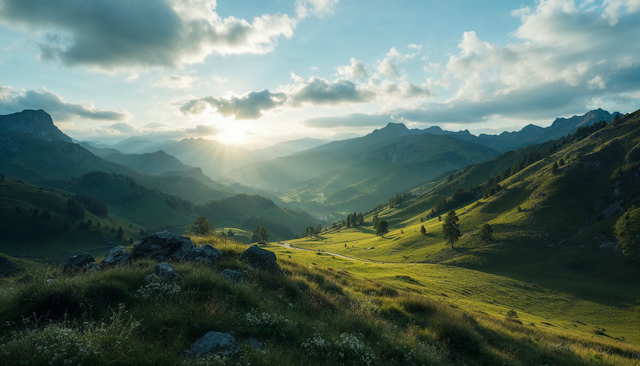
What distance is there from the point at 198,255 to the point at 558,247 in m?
126

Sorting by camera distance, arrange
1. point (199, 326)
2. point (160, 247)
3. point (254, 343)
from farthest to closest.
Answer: point (160, 247), point (254, 343), point (199, 326)

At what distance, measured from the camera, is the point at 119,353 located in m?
A: 5.80

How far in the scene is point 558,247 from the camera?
312 feet

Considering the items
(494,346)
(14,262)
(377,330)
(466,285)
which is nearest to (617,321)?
(466,285)

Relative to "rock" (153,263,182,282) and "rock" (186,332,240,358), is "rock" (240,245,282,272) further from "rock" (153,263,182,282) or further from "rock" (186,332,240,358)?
"rock" (186,332,240,358)

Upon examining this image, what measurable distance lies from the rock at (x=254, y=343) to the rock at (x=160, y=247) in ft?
31.5

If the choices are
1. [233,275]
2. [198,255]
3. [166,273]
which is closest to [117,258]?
[198,255]

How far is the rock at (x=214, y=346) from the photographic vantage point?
697 cm

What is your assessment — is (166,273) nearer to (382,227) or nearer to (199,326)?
(199,326)

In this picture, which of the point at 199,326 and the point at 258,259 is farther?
the point at 258,259

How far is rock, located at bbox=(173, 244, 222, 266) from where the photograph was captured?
1504 cm

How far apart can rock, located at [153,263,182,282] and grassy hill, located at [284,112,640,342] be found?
5257 centimetres

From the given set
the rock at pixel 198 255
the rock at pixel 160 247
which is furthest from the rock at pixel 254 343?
the rock at pixel 160 247

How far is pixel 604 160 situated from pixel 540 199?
47.9m
